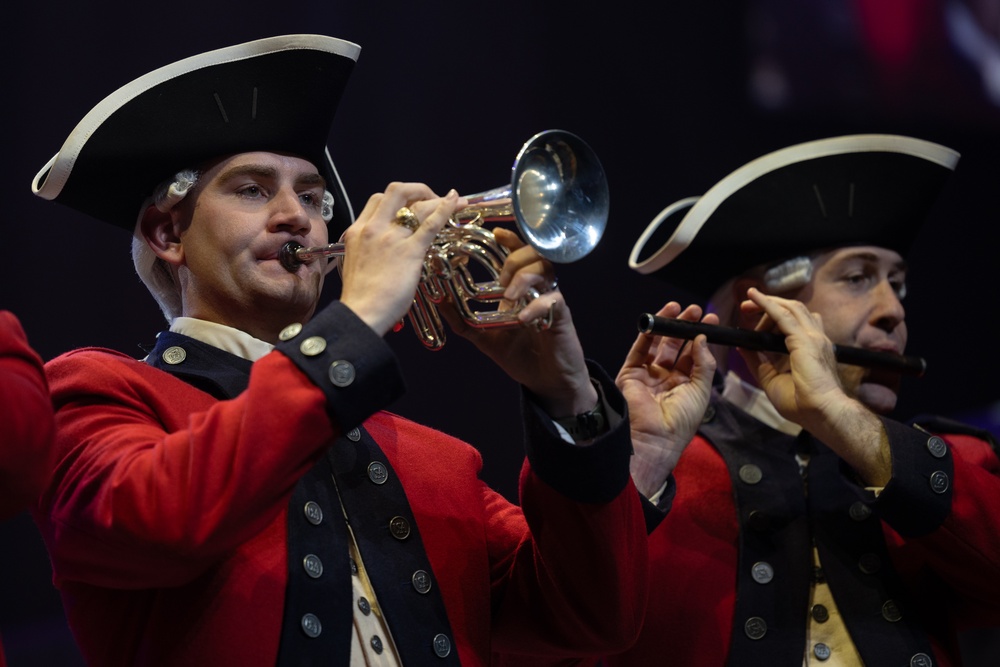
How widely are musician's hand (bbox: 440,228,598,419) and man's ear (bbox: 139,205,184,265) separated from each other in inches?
29.4

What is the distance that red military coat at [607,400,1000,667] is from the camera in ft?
9.70

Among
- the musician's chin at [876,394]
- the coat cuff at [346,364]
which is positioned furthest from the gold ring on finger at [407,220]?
the musician's chin at [876,394]

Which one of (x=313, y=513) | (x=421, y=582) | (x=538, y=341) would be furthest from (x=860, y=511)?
(x=313, y=513)

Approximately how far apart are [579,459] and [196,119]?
3.66 feet

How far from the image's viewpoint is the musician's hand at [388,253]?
7.16 feet

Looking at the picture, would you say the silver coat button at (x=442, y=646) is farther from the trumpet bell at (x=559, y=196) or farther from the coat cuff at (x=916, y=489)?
the coat cuff at (x=916, y=489)

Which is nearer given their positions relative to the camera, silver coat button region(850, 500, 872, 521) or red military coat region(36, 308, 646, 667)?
red military coat region(36, 308, 646, 667)

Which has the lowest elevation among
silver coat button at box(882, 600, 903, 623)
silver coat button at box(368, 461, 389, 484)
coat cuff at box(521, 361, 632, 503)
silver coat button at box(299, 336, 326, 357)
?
silver coat button at box(882, 600, 903, 623)

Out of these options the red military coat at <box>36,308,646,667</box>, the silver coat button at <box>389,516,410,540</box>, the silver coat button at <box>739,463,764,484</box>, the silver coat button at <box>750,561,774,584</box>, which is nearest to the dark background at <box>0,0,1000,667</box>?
the red military coat at <box>36,308,646,667</box>

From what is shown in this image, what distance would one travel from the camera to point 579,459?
2.40 metres

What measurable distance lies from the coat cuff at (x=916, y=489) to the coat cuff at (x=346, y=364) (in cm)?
139

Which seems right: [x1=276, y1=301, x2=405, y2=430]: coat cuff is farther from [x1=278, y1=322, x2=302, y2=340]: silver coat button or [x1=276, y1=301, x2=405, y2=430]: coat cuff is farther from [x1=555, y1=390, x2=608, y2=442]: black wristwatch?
[x1=555, y1=390, x2=608, y2=442]: black wristwatch

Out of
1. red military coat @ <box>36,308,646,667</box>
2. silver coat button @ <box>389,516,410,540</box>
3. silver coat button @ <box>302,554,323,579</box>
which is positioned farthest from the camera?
silver coat button @ <box>389,516,410,540</box>

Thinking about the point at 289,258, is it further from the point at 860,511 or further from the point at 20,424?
the point at 860,511
